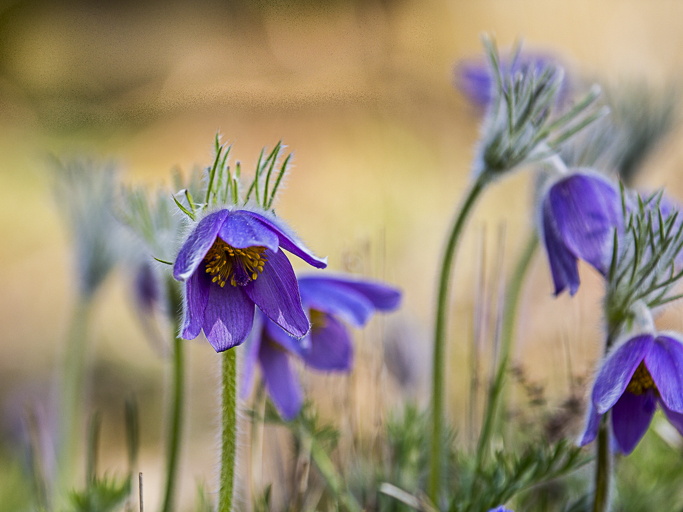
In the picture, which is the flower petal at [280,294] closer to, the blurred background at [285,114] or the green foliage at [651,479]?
the green foliage at [651,479]

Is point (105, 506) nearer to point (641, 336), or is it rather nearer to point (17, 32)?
point (641, 336)

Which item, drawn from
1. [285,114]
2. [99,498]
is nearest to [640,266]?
[99,498]

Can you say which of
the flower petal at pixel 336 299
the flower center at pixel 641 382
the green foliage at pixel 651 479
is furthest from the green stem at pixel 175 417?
the green foliage at pixel 651 479

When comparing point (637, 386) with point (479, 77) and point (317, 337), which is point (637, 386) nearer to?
point (317, 337)

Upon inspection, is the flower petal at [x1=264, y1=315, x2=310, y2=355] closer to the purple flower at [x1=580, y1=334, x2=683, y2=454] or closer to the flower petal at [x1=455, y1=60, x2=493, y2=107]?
the purple flower at [x1=580, y1=334, x2=683, y2=454]

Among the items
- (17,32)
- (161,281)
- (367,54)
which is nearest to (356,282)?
(161,281)
